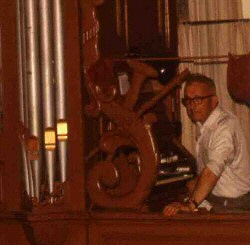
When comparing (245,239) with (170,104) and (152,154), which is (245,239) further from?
(170,104)

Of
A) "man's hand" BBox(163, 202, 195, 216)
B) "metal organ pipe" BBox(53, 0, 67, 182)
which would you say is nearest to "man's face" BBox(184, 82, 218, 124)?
"man's hand" BBox(163, 202, 195, 216)

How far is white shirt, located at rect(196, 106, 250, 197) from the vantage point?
3.99m

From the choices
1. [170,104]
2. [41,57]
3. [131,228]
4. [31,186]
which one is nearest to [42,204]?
[31,186]

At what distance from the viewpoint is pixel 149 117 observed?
390 cm

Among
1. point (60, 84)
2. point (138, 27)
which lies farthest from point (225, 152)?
point (138, 27)

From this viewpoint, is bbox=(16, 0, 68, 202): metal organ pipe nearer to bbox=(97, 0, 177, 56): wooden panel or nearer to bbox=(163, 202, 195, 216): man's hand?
bbox=(97, 0, 177, 56): wooden panel

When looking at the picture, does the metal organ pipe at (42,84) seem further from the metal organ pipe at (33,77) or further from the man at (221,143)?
the man at (221,143)

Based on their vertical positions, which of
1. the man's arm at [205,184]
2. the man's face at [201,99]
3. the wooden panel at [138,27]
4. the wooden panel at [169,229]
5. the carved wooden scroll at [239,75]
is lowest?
the wooden panel at [169,229]

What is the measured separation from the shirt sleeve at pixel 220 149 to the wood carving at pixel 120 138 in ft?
0.90

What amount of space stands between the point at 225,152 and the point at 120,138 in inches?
19.1

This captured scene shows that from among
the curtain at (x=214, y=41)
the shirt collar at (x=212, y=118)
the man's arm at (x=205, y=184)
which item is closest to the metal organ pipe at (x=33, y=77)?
the man's arm at (x=205, y=184)

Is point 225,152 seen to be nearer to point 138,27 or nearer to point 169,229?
point 169,229

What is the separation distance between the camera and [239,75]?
14.0ft

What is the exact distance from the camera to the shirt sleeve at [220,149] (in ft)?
12.9
